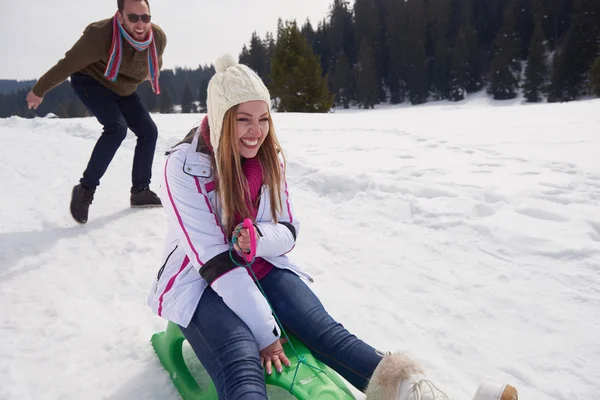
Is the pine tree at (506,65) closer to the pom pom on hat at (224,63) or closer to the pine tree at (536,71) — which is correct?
the pine tree at (536,71)

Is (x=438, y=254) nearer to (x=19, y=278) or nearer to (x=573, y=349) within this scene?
(x=573, y=349)

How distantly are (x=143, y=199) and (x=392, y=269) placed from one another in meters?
2.52

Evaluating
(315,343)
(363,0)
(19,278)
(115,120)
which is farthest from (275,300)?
(363,0)

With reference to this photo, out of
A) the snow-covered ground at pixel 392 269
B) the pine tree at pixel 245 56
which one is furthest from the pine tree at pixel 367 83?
the snow-covered ground at pixel 392 269

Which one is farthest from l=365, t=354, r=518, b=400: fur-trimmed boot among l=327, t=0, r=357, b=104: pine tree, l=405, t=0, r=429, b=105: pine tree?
l=327, t=0, r=357, b=104: pine tree

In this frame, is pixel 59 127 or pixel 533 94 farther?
pixel 533 94

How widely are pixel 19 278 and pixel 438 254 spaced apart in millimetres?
2856

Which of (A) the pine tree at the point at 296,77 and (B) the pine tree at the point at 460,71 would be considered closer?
(A) the pine tree at the point at 296,77

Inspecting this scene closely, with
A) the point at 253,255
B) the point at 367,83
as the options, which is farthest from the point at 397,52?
the point at 253,255

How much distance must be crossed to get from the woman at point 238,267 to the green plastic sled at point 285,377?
0.04 m

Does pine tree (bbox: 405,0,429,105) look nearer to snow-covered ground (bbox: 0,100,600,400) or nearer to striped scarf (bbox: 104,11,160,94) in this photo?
snow-covered ground (bbox: 0,100,600,400)

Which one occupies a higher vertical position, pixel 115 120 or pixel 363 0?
pixel 363 0

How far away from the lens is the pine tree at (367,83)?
45.7m

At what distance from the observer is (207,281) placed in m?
1.70
